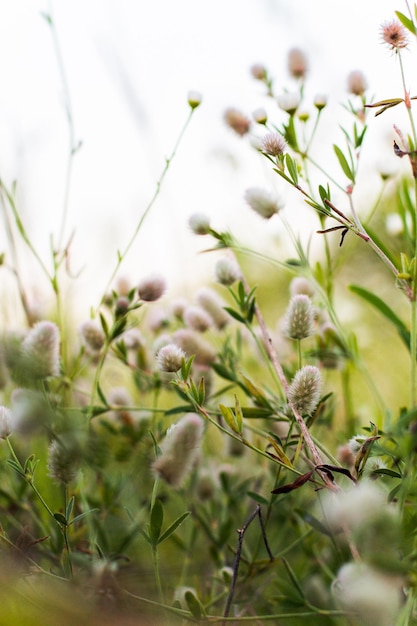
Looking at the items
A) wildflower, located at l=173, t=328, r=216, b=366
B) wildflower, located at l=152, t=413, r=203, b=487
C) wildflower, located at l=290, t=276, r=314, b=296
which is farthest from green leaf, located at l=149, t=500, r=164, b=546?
wildflower, located at l=290, t=276, r=314, b=296

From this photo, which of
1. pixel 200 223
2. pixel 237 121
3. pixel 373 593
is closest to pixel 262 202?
pixel 200 223

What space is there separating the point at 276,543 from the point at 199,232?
306 millimetres

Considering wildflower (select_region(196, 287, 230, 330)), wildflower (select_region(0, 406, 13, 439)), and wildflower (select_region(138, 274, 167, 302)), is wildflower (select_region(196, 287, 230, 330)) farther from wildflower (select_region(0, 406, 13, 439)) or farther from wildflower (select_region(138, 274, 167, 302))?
wildflower (select_region(0, 406, 13, 439))

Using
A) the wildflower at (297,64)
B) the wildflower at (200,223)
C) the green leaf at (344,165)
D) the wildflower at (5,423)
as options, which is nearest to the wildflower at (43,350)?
the wildflower at (5,423)

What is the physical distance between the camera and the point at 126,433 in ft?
2.06

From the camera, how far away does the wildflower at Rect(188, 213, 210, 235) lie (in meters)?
0.53

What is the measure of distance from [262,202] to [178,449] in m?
0.20

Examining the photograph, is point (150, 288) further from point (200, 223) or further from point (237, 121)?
point (237, 121)

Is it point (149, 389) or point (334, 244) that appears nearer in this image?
point (149, 389)

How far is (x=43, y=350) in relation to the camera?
466mm

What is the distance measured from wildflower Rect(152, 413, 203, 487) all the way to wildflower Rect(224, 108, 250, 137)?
0.31 meters

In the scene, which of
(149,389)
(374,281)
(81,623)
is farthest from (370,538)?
(374,281)

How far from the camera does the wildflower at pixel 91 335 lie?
0.57m

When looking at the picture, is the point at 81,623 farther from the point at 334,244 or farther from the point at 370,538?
the point at 334,244
